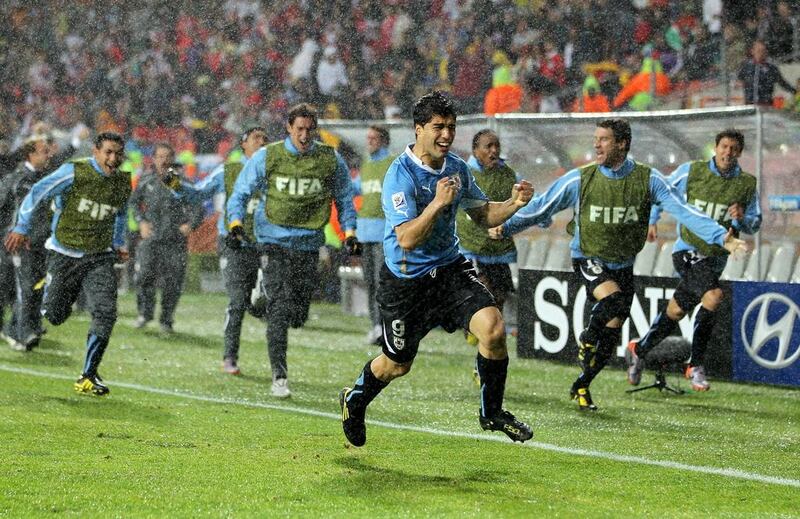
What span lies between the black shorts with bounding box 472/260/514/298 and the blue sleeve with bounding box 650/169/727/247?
2351 mm

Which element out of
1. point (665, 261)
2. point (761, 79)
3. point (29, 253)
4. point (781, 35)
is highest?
point (781, 35)

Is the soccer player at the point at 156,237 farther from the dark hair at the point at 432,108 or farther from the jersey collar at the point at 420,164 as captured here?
the dark hair at the point at 432,108

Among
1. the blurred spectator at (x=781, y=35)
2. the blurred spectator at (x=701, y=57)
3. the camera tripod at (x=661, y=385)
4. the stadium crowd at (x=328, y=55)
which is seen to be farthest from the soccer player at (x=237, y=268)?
the blurred spectator at (x=781, y=35)

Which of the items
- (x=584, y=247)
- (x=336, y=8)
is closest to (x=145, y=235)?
(x=584, y=247)

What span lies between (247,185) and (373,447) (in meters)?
3.16

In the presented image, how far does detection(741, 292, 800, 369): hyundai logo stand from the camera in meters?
11.4

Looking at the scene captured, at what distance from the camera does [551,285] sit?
13.3 meters

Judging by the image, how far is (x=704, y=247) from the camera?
11.1 m

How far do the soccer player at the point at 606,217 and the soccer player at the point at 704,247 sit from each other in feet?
4.27

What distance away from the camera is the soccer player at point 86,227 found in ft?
33.6

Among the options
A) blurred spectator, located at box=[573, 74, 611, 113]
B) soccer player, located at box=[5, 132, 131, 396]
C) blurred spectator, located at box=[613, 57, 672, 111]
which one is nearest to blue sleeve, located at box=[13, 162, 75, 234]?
soccer player, located at box=[5, 132, 131, 396]

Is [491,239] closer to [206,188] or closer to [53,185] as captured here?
[206,188]

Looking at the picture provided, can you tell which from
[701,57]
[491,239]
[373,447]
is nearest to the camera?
[373,447]

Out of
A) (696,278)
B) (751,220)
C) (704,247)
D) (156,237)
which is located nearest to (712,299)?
(696,278)
